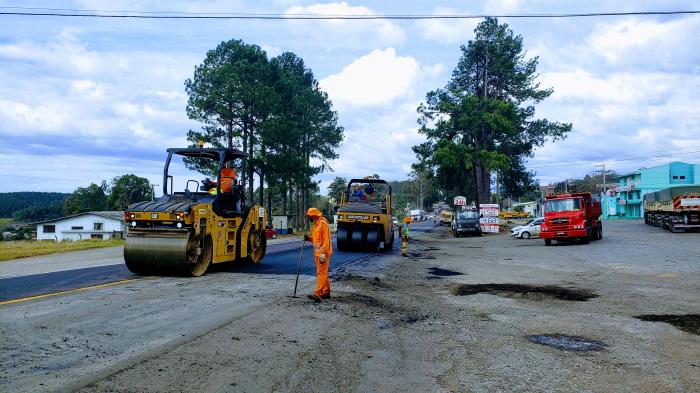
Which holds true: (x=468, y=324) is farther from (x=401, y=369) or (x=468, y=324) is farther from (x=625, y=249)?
(x=625, y=249)

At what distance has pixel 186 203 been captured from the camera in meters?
12.3

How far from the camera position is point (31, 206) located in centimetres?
12494

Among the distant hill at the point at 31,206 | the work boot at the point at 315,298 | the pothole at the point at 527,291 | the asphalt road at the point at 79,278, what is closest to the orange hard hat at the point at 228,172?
the asphalt road at the point at 79,278

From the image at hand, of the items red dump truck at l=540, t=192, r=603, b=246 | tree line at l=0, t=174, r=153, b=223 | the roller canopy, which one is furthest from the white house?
the roller canopy

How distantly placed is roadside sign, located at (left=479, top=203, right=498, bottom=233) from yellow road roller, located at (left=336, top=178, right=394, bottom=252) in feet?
67.0

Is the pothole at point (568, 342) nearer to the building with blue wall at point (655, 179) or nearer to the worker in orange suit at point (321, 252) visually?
the worker in orange suit at point (321, 252)

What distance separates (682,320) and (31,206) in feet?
459

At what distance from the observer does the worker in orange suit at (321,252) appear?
31.5 feet

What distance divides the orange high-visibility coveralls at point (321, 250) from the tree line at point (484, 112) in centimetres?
3341

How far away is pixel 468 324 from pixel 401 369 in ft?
8.97

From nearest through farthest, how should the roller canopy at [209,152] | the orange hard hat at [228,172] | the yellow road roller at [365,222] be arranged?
the roller canopy at [209,152]
the orange hard hat at [228,172]
the yellow road roller at [365,222]

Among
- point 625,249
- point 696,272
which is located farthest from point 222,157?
point 625,249

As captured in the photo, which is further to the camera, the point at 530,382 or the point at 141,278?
the point at 141,278

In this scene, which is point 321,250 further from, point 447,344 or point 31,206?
point 31,206
